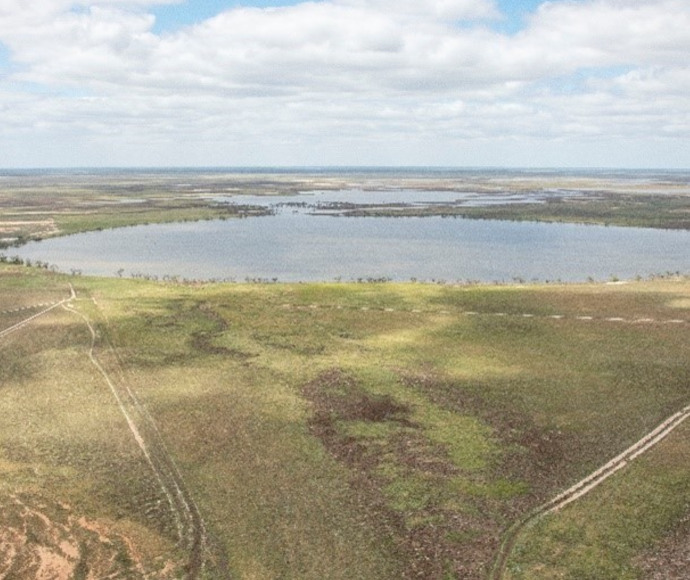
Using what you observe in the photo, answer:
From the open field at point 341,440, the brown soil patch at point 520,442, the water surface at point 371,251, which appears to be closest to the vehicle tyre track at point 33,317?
the open field at point 341,440

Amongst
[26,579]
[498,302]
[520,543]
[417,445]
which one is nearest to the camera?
[26,579]

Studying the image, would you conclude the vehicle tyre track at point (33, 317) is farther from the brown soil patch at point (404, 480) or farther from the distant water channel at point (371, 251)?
the brown soil patch at point (404, 480)

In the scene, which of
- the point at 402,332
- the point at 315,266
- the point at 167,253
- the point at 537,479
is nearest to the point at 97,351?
the point at 402,332

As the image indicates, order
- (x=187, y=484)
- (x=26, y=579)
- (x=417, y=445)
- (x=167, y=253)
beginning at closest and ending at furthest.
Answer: (x=26, y=579) < (x=187, y=484) < (x=417, y=445) < (x=167, y=253)

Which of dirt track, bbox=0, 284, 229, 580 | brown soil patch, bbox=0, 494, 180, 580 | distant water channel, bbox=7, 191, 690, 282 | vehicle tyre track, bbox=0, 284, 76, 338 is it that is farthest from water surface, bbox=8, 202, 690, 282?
brown soil patch, bbox=0, 494, 180, 580

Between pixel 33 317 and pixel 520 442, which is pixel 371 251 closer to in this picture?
pixel 33 317

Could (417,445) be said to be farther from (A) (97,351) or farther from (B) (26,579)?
(A) (97,351)

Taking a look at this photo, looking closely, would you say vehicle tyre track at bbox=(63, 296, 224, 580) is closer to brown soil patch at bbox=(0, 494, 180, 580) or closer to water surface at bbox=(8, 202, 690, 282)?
brown soil patch at bbox=(0, 494, 180, 580)

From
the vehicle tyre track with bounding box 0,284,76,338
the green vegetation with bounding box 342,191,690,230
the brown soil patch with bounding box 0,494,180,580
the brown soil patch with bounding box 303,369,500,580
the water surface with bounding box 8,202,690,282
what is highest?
the green vegetation with bounding box 342,191,690,230
